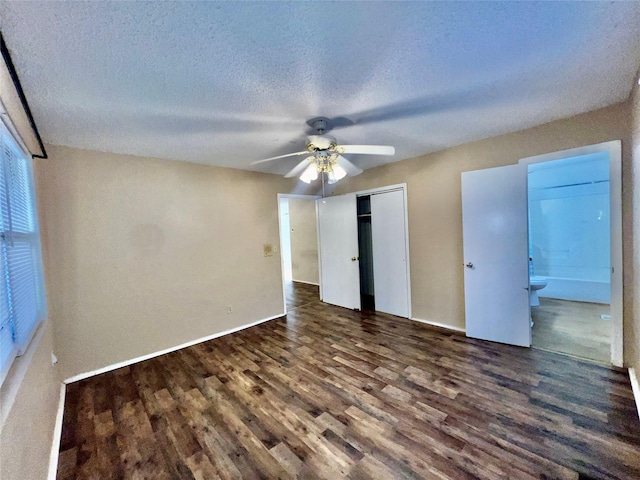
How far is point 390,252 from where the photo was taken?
3.97 metres

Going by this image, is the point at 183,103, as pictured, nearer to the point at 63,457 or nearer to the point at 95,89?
the point at 95,89

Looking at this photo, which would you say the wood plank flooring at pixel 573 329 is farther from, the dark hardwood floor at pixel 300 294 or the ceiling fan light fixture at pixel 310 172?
the dark hardwood floor at pixel 300 294

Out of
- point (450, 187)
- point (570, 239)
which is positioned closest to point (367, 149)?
point (450, 187)

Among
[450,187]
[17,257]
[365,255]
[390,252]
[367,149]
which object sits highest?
[367,149]

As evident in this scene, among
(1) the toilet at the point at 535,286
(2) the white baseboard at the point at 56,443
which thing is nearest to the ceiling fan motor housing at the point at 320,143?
(2) the white baseboard at the point at 56,443

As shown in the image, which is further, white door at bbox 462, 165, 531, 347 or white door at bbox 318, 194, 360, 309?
white door at bbox 318, 194, 360, 309

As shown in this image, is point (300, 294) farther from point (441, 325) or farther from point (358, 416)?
point (358, 416)

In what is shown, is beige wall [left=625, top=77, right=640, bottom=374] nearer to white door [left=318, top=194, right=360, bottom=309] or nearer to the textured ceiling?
the textured ceiling

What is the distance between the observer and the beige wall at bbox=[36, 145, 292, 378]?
8.22 feet

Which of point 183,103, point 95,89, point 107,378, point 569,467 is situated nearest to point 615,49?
point 569,467

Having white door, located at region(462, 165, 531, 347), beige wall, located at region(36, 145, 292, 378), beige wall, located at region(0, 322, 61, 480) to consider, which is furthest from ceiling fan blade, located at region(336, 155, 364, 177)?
beige wall, located at region(0, 322, 61, 480)

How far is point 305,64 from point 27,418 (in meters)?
2.35

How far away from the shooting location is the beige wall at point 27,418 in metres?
0.99

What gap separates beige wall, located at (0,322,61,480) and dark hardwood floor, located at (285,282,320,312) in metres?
3.15
